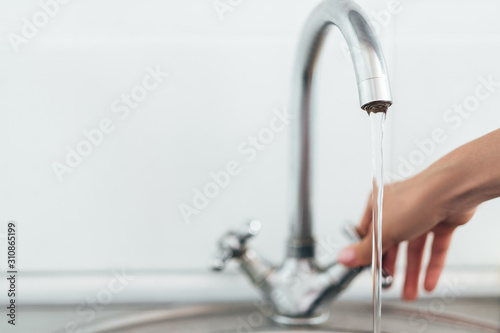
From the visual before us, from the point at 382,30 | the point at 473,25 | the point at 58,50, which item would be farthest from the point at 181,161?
the point at 473,25

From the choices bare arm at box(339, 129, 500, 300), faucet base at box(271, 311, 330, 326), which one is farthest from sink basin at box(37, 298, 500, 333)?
bare arm at box(339, 129, 500, 300)

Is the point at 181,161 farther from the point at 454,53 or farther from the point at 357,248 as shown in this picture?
the point at 454,53

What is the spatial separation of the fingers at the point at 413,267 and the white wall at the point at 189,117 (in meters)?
0.11

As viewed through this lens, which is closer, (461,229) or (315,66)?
(315,66)

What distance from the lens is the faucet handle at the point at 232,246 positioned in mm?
558

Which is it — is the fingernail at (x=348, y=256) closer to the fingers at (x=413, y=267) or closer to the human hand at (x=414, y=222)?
the human hand at (x=414, y=222)

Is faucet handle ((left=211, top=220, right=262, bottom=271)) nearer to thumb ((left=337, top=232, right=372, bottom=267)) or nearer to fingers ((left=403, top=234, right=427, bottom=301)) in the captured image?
thumb ((left=337, top=232, right=372, bottom=267))

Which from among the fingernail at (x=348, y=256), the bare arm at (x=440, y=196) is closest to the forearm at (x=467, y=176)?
the bare arm at (x=440, y=196)

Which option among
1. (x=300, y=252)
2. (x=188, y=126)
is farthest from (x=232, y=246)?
(x=188, y=126)

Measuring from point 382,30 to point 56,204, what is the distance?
1.63ft

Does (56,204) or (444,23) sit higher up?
(444,23)

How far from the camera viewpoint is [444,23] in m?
0.70

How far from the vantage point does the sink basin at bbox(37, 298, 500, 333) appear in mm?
610

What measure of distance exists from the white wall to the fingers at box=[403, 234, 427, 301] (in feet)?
0.36
